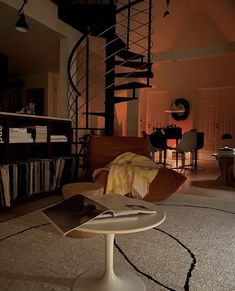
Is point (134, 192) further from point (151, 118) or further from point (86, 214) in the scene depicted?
point (151, 118)

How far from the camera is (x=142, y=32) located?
575 cm

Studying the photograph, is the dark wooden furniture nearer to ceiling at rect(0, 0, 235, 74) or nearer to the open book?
ceiling at rect(0, 0, 235, 74)

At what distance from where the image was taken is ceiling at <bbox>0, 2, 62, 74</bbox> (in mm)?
3359

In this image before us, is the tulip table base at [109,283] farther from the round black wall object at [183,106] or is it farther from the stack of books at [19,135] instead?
the round black wall object at [183,106]

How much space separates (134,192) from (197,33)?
503 centimetres

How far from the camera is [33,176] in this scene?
2732 millimetres

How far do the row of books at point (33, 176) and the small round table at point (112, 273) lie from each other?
1.39 metres

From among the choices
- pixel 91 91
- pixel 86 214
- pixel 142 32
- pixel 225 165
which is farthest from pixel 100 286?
pixel 91 91

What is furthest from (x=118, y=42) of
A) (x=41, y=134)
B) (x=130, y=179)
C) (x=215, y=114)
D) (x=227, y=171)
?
(x=215, y=114)

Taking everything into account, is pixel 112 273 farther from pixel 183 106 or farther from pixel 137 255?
pixel 183 106

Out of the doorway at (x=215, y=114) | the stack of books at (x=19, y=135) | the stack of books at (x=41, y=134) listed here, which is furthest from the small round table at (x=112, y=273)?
the doorway at (x=215, y=114)

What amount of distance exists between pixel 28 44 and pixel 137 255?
4.04 metres

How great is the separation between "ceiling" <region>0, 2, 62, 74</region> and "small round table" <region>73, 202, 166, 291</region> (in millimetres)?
3008

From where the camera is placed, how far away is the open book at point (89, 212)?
39.3 inches
